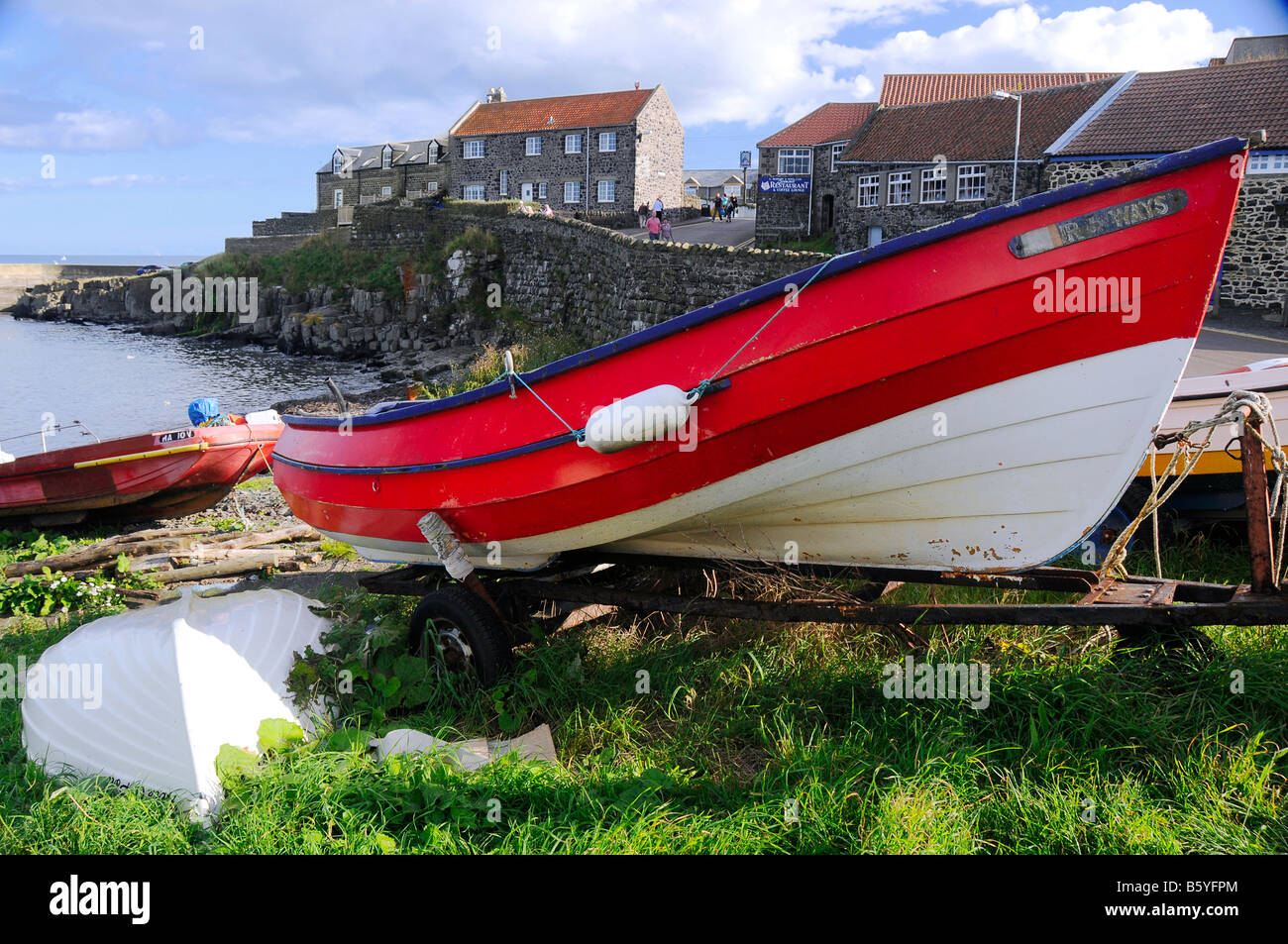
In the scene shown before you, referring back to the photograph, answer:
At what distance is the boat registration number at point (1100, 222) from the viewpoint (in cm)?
351

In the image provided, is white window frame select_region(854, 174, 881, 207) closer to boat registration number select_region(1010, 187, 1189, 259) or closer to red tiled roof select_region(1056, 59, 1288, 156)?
red tiled roof select_region(1056, 59, 1288, 156)

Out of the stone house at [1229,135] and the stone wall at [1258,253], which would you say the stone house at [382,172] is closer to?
the stone house at [1229,135]

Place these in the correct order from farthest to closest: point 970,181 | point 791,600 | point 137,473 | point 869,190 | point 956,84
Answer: point 956,84 → point 869,190 → point 970,181 → point 137,473 → point 791,600

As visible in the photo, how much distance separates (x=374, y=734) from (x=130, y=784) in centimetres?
101

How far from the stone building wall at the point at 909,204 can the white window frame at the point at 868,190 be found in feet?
0.30

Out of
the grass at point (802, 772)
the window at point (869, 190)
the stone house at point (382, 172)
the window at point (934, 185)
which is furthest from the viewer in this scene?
the stone house at point (382, 172)

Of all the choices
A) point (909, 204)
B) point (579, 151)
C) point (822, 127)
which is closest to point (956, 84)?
point (822, 127)

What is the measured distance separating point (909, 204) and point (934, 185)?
3.18ft

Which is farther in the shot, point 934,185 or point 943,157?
point 934,185

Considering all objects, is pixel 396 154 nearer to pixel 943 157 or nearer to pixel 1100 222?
pixel 943 157

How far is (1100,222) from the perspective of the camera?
3.57 m

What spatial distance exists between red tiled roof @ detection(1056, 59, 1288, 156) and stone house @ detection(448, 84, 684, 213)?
2436 centimetres

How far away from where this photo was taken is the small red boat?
34.6ft

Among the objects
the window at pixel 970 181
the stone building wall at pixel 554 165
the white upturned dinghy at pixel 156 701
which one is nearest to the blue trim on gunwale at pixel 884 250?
the white upturned dinghy at pixel 156 701
